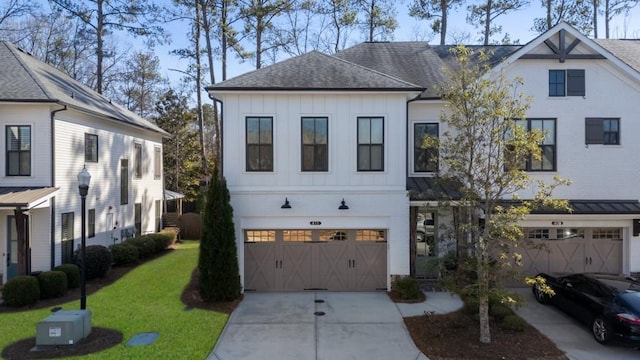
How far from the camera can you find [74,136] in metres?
16.8

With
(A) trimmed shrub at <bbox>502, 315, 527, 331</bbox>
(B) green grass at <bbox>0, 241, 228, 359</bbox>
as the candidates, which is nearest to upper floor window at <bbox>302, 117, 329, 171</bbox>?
(B) green grass at <bbox>0, 241, 228, 359</bbox>

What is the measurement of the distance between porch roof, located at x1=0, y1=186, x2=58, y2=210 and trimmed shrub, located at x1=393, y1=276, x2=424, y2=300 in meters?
11.6

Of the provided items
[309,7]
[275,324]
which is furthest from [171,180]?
[275,324]

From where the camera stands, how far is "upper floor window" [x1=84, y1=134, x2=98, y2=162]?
58.3ft

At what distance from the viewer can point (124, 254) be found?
18.1 metres

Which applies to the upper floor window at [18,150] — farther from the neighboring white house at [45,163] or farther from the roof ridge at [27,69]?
the roof ridge at [27,69]

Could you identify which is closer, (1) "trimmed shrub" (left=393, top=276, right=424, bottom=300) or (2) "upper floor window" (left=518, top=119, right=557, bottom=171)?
(1) "trimmed shrub" (left=393, top=276, right=424, bottom=300)

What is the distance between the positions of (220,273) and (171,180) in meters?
21.5

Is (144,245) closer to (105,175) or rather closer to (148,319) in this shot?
(105,175)

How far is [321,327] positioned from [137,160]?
16401mm

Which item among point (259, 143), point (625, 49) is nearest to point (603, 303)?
point (259, 143)

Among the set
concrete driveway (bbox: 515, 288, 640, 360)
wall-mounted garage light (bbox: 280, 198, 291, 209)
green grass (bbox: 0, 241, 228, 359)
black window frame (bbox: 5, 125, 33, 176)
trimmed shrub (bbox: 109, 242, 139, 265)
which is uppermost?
black window frame (bbox: 5, 125, 33, 176)

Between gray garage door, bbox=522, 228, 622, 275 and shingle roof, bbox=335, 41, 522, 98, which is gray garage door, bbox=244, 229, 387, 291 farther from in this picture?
shingle roof, bbox=335, 41, 522, 98

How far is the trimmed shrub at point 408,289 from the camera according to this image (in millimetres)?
13445
